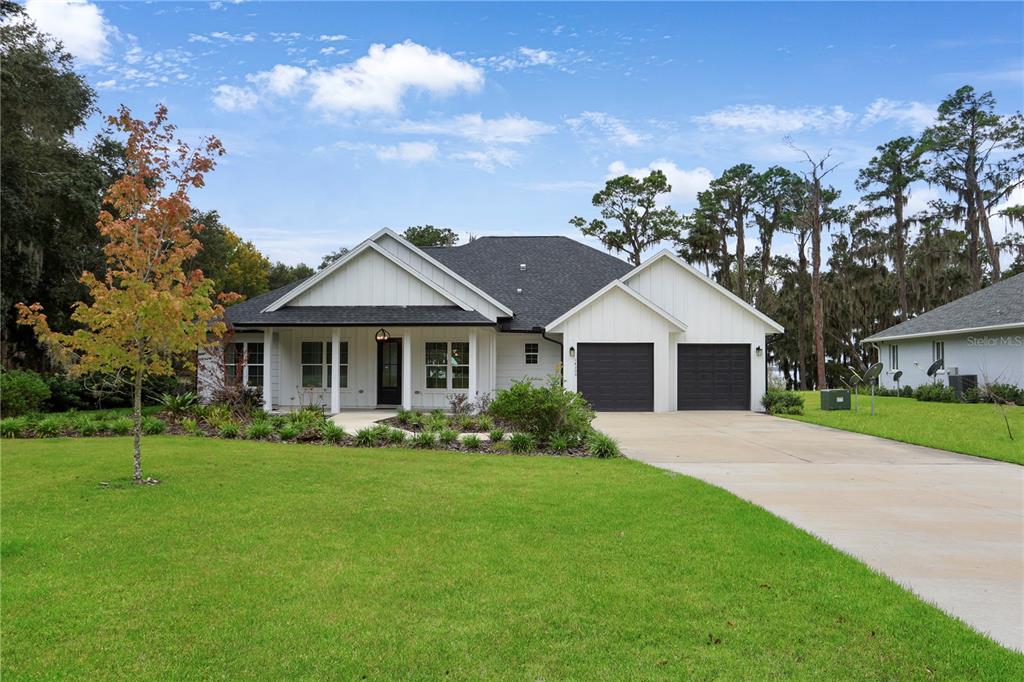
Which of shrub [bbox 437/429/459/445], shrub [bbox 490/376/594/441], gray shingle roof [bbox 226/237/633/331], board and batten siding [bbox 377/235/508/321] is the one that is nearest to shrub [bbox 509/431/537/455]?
shrub [bbox 490/376/594/441]

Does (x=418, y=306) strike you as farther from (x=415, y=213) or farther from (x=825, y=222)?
(x=825, y=222)

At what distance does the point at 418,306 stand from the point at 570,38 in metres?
8.46

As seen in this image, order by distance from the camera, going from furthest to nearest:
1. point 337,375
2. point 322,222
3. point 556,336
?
point 322,222
point 556,336
point 337,375

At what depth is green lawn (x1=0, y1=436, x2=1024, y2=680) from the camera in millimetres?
3289

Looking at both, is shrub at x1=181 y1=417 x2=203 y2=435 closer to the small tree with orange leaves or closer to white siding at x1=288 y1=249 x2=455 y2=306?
the small tree with orange leaves

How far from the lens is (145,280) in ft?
26.2

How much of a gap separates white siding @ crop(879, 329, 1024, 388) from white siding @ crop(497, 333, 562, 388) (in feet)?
45.8

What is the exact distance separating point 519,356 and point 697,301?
6162 millimetres

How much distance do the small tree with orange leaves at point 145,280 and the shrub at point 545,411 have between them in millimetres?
5332

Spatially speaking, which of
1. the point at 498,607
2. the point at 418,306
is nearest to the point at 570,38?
the point at 418,306

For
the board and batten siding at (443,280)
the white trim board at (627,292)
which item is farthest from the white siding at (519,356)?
the board and batten siding at (443,280)

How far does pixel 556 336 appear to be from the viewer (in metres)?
20.6

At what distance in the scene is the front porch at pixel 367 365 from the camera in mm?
19984

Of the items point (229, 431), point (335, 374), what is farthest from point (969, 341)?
point (229, 431)
